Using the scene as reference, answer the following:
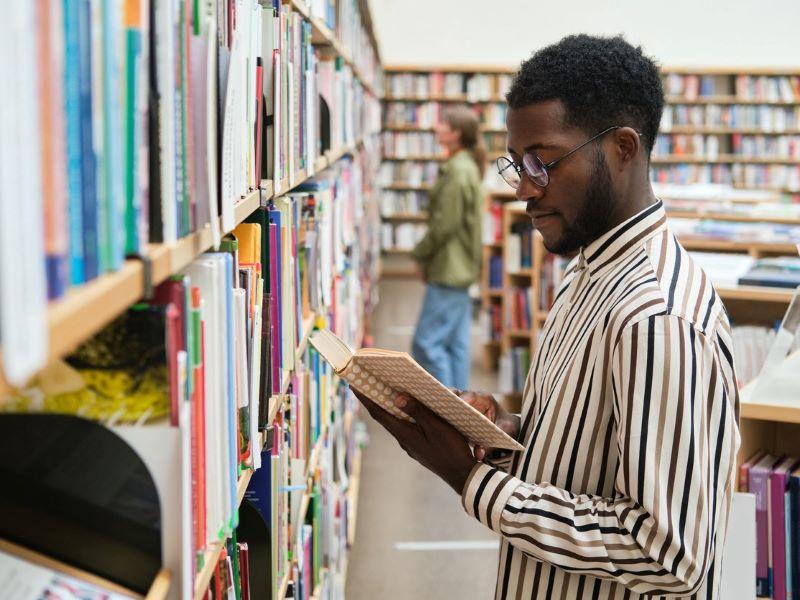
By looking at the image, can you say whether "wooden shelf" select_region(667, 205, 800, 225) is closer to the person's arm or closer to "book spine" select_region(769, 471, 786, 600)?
the person's arm

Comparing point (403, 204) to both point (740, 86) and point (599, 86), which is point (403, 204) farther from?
point (599, 86)

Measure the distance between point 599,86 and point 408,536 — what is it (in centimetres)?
272

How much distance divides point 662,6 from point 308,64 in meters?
9.18

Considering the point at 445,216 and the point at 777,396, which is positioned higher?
the point at 445,216

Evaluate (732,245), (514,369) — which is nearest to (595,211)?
(732,245)

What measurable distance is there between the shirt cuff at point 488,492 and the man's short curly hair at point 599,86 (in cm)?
51

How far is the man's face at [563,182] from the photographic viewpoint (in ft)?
4.32

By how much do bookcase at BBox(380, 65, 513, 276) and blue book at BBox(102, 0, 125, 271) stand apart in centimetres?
913

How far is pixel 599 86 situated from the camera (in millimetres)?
1330

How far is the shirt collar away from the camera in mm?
1328

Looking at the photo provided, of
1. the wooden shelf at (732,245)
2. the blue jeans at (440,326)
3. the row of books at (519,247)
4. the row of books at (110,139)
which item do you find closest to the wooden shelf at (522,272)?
the row of books at (519,247)

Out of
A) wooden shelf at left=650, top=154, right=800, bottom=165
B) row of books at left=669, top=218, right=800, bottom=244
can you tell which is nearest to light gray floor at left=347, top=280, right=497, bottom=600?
row of books at left=669, top=218, right=800, bottom=244

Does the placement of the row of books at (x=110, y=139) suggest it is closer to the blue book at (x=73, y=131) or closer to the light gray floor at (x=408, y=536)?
the blue book at (x=73, y=131)

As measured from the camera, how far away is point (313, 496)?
2354 millimetres
